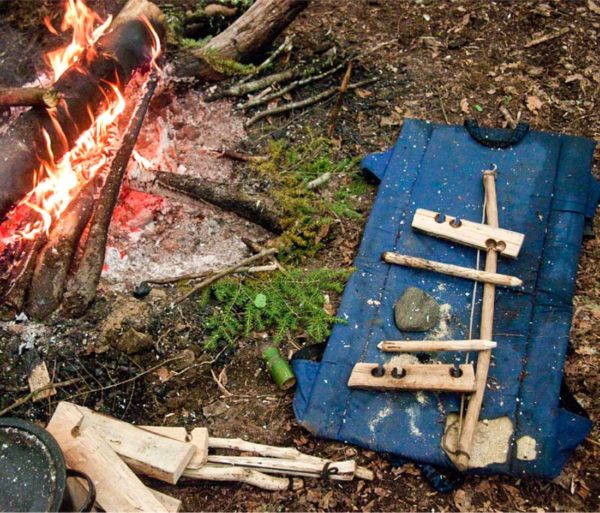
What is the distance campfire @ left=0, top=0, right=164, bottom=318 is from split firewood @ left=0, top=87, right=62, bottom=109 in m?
0.11

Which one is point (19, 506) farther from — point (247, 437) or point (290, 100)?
point (290, 100)

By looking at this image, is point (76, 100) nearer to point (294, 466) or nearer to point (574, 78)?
point (294, 466)

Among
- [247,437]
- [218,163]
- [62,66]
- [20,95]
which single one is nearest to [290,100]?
[218,163]

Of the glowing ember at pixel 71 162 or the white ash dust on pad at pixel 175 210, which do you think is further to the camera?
the white ash dust on pad at pixel 175 210

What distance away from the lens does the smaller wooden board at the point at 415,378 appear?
394 centimetres

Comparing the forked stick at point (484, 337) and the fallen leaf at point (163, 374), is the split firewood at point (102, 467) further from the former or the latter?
the forked stick at point (484, 337)

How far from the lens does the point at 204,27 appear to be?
696 cm

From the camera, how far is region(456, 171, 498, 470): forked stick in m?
3.72

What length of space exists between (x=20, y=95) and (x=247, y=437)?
10.6ft

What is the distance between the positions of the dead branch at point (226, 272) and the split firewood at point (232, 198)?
35 cm

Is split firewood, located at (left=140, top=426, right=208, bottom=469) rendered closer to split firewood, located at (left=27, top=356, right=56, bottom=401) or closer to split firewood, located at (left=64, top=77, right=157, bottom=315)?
split firewood, located at (left=27, top=356, right=56, bottom=401)

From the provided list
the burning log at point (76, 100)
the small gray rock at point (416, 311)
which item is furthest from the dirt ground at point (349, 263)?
the burning log at point (76, 100)

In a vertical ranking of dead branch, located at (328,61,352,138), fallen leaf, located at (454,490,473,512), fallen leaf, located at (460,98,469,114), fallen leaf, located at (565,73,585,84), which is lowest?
fallen leaf, located at (454,490,473,512)

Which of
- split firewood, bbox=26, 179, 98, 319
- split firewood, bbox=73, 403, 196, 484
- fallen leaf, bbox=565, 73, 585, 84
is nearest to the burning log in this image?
split firewood, bbox=26, 179, 98, 319
